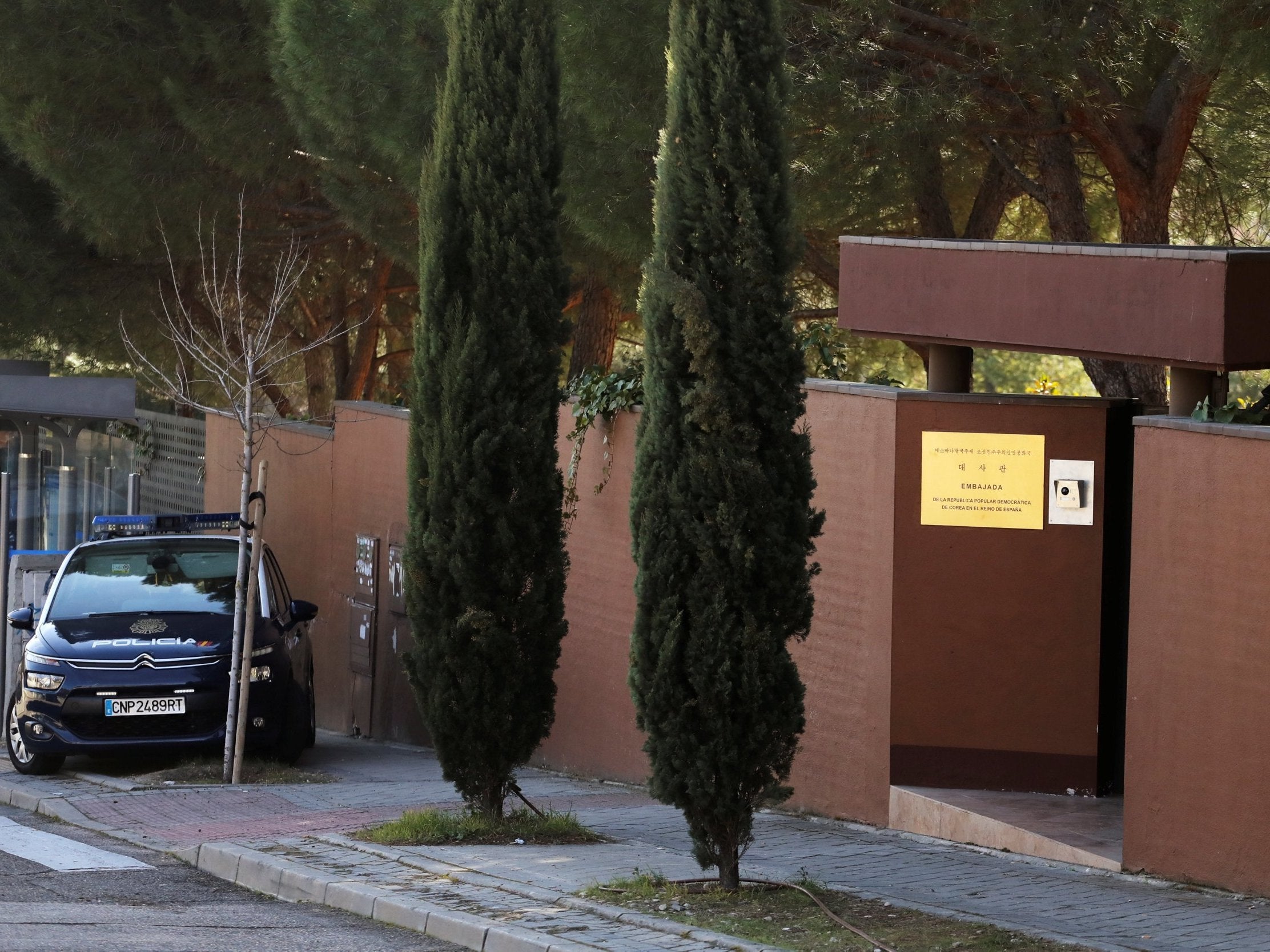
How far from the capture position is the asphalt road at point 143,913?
6.87 m

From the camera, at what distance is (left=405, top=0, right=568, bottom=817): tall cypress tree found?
884cm

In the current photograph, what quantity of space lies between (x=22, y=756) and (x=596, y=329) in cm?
846

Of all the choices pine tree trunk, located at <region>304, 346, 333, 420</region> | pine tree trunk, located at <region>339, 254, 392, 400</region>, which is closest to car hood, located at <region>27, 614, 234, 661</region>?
pine tree trunk, located at <region>339, 254, 392, 400</region>

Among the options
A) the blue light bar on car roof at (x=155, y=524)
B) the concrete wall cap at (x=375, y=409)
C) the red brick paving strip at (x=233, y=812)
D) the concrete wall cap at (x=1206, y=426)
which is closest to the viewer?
the concrete wall cap at (x=1206, y=426)

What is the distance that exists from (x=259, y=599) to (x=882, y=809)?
5.22m

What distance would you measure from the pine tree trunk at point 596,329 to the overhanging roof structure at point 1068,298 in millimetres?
8749

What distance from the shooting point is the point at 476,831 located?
8898 mm

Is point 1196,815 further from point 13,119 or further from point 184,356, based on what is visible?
point 184,356

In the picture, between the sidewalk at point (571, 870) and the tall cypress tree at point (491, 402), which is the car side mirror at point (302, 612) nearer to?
the sidewalk at point (571, 870)

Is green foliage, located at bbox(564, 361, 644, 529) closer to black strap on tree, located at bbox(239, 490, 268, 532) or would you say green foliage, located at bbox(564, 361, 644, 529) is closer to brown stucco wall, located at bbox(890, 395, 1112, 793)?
black strap on tree, located at bbox(239, 490, 268, 532)

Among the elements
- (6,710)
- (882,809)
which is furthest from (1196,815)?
(6,710)

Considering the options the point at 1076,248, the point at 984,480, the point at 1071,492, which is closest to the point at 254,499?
the point at 984,480

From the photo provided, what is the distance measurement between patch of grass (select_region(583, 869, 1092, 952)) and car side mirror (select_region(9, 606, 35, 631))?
6.32 meters

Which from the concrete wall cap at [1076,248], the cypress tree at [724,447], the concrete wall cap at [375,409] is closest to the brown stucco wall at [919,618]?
the concrete wall cap at [1076,248]
